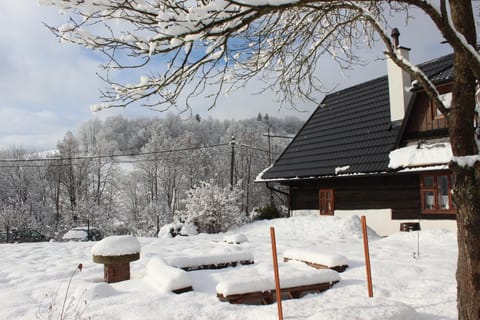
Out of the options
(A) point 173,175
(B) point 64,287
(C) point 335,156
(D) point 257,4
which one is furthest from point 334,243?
(A) point 173,175

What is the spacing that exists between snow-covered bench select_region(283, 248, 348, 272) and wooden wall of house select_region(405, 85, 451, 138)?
24.0 feet

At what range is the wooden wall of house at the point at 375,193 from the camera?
42.0ft

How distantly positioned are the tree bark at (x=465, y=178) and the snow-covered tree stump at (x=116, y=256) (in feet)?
16.7

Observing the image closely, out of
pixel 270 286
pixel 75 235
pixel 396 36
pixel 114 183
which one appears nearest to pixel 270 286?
pixel 270 286

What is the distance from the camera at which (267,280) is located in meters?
5.39

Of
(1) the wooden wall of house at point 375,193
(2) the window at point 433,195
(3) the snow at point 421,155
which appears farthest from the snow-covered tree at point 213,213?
(2) the window at point 433,195

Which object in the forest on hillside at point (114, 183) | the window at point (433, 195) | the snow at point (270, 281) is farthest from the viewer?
the forest on hillside at point (114, 183)

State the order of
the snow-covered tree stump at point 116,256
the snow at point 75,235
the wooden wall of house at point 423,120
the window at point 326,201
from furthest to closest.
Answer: the snow at point 75,235
the window at point 326,201
the wooden wall of house at point 423,120
the snow-covered tree stump at point 116,256

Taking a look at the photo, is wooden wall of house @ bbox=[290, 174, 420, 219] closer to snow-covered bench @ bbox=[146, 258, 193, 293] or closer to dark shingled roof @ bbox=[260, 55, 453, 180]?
dark shingled roof @ bbox=[260, 55, 453, 180]

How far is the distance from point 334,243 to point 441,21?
326 inches

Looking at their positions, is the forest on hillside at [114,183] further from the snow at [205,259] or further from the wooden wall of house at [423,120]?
the snow at [205,259]

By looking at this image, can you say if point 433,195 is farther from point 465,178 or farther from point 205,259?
point 465,178

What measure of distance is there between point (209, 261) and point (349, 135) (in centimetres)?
1035

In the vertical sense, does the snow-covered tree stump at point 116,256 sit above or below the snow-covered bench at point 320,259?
above
